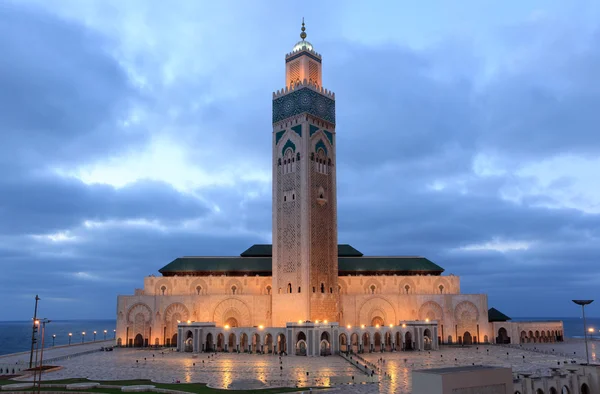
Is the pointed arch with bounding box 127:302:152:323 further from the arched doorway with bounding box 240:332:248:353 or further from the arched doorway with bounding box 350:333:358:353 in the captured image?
the arched doorway with bounding box 350:333:358:353

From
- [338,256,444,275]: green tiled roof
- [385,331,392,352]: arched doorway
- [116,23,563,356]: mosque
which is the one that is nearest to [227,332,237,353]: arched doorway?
[116,23,563,356]: mosque

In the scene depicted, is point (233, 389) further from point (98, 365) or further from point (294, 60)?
point (294, 60)

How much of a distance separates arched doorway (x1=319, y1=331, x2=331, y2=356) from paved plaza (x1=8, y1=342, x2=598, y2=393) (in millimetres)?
→ 2043

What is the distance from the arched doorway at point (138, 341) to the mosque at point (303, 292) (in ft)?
0.36

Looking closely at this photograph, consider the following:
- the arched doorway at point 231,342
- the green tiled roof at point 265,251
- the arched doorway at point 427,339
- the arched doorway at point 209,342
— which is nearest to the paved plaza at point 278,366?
the arched doorway at point 231,342

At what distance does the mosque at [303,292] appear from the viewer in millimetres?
52938

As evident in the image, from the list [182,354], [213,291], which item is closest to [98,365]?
[182,354]

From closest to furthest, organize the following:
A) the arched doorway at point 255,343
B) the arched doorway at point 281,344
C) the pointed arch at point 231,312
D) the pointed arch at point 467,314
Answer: the arched doorway at point 281,344, the arched doorway at point 255,343, the pointed arch at point 231,312, the pointed arch at point 467,314

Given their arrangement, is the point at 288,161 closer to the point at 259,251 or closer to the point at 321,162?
the point at 321,162

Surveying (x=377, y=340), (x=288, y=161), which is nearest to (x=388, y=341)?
(x=377, y=340)

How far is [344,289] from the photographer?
6147cm

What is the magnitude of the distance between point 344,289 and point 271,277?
8603mm

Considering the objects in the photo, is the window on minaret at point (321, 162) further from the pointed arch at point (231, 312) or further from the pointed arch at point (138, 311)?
the pointed arch at point (138, 311)

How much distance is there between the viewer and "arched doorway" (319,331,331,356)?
1882 inches
